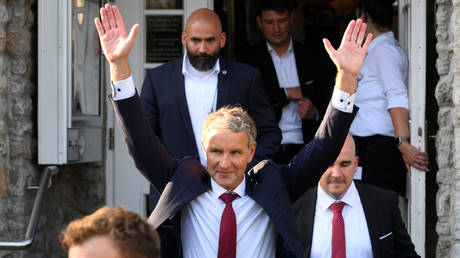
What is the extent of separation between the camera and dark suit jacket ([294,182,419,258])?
4102 millimetres

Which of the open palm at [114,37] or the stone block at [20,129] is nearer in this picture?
the open palm at [114,37]

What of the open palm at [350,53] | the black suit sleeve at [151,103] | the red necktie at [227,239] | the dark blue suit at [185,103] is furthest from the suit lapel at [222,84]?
the red necktie at [227,239]

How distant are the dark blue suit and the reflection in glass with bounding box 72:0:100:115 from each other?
28.9 inches

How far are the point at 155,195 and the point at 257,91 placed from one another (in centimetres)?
90

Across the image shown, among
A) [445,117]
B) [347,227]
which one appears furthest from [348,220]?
[445,117]

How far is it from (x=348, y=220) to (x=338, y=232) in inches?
4.7

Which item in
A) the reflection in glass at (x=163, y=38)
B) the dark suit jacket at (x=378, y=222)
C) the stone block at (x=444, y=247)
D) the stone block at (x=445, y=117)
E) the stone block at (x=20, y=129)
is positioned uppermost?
the reflection in glass at (x=163, y=38)

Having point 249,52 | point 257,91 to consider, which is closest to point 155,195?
point 257,91

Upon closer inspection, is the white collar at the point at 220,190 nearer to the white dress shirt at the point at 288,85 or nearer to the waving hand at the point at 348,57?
the waving hand at the point at 348,57

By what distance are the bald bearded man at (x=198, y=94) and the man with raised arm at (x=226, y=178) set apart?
1.46 meters

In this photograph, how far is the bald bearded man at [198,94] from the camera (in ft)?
16.3

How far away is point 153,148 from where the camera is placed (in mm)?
3400

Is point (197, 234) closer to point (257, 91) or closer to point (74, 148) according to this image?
point (257, 91)

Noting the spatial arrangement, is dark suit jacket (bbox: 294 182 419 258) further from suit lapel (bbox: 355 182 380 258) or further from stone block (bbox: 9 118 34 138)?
stone block (bbox: 9 118 34 138)
